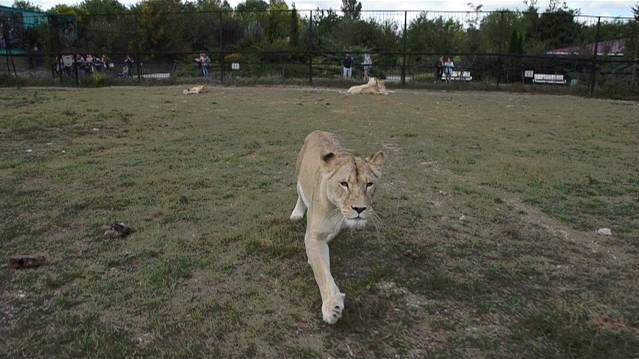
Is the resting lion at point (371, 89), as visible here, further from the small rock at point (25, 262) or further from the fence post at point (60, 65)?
the small rock at point (25, 262)

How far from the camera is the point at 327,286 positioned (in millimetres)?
3336

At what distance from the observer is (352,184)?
11.3 ft

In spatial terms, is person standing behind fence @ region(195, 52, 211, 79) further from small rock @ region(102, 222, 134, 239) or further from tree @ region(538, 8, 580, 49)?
small rock @ region(102, 222, 134, 239)

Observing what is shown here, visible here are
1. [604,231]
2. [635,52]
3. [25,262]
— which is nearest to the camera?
[25,262]

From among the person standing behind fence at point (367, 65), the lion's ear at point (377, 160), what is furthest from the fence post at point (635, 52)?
the lion's ear at point (377, 160)

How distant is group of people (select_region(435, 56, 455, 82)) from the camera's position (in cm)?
2402

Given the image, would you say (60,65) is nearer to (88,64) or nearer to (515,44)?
(88,64)

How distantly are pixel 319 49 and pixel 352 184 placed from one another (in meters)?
23.6

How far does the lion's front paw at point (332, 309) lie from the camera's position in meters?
3.16

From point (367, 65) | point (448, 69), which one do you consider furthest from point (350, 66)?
point (448, 69)

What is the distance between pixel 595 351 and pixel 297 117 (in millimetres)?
10031

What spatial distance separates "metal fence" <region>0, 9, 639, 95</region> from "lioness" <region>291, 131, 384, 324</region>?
62.9ft

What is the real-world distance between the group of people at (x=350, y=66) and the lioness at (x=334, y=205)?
2112 cm

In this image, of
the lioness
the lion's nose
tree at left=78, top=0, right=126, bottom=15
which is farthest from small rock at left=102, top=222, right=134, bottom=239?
tree at left=78, top=0, right=126, bottom=15
